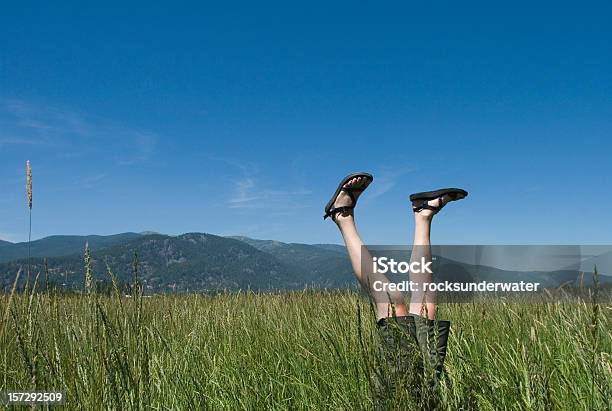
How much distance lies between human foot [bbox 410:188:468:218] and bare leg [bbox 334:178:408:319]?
16.7 inches

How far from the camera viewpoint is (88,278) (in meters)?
1.85

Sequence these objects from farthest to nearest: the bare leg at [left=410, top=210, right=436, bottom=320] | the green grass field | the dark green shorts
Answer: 1. the bare leg at [left=410, top=210, right=436, bottom=320]
2. the green grass field
3. the dark green shorts

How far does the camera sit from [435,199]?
3289mm

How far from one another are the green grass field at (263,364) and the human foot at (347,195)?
622mm

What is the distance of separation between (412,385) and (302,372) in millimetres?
1653

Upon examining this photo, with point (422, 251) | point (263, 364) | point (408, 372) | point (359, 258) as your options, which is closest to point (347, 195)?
point (359, 258)

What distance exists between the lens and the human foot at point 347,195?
3385mm

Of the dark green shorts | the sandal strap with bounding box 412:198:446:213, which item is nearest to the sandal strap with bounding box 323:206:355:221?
the sandal strap with bounding box 412:198:446:213

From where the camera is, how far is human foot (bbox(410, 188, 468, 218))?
10.7 feet

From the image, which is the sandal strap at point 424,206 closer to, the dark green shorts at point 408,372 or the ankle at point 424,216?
the ankle at point 424,216

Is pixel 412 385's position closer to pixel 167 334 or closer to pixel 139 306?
pixel 139 306

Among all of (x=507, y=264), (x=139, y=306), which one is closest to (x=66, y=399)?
(x=139, y=306)

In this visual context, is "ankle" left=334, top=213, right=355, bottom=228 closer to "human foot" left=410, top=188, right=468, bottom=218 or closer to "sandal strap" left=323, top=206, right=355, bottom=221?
"sandal strap" left=323, top=206, right=355, bottom=221

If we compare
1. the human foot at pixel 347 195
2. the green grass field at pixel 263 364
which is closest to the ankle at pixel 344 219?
the human foot at pixel 347 195
